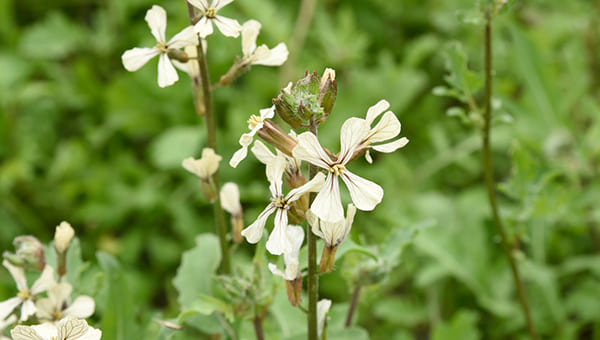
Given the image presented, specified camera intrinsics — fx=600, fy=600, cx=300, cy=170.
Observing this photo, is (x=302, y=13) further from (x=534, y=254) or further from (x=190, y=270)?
(x=190, y=270)

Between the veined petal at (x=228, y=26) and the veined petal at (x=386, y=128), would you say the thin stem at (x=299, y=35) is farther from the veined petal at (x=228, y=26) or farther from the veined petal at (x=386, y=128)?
the veined petal at (x=386, y=128)

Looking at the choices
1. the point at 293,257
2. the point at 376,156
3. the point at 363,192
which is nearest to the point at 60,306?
the point at 293,257

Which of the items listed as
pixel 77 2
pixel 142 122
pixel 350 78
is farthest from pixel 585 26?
pixel 77 2

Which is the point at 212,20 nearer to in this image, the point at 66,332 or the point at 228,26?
the point at 228,26

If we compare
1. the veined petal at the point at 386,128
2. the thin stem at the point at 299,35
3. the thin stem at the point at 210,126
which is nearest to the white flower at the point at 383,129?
the veined petal at the point at 386,128

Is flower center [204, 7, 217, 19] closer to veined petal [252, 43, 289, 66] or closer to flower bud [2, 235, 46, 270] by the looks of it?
veined petal [252, 43, 289, 66]

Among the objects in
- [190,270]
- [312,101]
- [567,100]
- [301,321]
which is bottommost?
[301,321]
